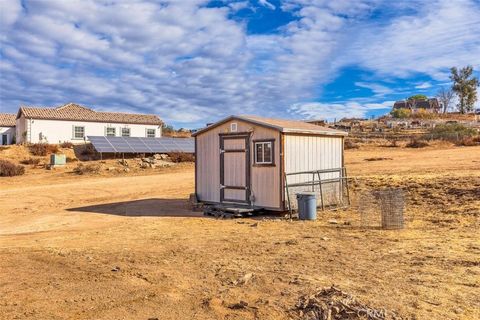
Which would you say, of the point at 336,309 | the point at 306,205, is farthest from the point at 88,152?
the point at 336,309

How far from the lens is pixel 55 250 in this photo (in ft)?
29.6

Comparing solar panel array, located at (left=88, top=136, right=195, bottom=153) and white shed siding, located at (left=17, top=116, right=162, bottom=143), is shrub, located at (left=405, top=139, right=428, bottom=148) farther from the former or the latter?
white shed siding, located at (left=17, top=116, right=162, bottom=143)

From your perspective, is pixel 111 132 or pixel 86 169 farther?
pixel 111 132

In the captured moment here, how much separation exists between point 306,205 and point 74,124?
108 feet

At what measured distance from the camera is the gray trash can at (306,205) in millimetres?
12578

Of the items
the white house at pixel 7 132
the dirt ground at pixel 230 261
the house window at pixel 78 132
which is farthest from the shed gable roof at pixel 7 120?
the dirt ground at pixel 230 261

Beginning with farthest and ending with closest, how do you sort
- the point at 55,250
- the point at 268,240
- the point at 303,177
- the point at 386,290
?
the point at 303,177
the point at 268,240
the point at 55,250
the point at 386,290

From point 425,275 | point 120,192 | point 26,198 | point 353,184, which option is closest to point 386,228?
point 425,275

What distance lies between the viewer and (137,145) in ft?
115

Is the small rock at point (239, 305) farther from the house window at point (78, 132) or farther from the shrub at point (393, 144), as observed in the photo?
the house window at point (78, 132)

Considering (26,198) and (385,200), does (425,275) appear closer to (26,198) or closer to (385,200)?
(385,200)

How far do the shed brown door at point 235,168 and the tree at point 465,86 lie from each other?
261 feet

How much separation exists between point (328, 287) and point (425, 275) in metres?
1.73

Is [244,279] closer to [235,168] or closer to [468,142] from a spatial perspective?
[235,168]
